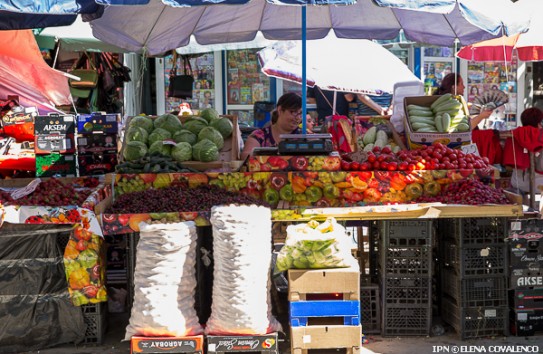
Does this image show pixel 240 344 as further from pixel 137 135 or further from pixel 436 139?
pixel 436 139

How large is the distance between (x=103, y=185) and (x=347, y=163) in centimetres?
219

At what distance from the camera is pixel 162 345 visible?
17.2ft

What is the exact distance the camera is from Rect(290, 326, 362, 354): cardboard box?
5.23m

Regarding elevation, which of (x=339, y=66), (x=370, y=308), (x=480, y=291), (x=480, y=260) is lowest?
(x=370, y=308)

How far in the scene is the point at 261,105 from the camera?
556 inches

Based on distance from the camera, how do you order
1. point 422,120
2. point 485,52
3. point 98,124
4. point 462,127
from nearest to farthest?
point 98,124 < point 462,127 < point 422,120 < point 485,52

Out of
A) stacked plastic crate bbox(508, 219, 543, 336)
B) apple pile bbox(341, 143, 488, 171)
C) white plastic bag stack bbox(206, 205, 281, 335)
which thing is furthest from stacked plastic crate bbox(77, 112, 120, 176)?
stacked plastic crate bbox(508, 219, 543, 336)

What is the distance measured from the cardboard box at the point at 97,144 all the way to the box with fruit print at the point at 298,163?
1614 millimetres

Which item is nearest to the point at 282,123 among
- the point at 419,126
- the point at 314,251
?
the point at 419,126

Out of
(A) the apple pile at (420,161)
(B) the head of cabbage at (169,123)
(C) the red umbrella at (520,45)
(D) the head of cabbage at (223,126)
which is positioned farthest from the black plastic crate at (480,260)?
(C) the red umbrella at (520,45)

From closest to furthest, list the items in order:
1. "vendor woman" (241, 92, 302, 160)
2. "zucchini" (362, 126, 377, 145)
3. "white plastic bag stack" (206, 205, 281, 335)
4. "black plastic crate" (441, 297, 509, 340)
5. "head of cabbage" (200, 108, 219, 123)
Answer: "white plastic bag stack" (206, 205, 281, 335) < "black plastic crate" (441, 297, 509, 340) < "vendor woman" (241, 92, 302, 160) < "head of cabbage" (200, 108, 219, 123) < "zucchini" (362, 126, 377, 145)

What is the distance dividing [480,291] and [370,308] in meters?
0.90

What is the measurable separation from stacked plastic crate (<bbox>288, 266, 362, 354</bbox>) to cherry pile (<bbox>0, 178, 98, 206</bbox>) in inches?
77.9

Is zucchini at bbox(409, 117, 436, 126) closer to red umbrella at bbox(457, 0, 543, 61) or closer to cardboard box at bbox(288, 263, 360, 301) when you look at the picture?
red umbrella at bbox(457, 0, 543, 61)
